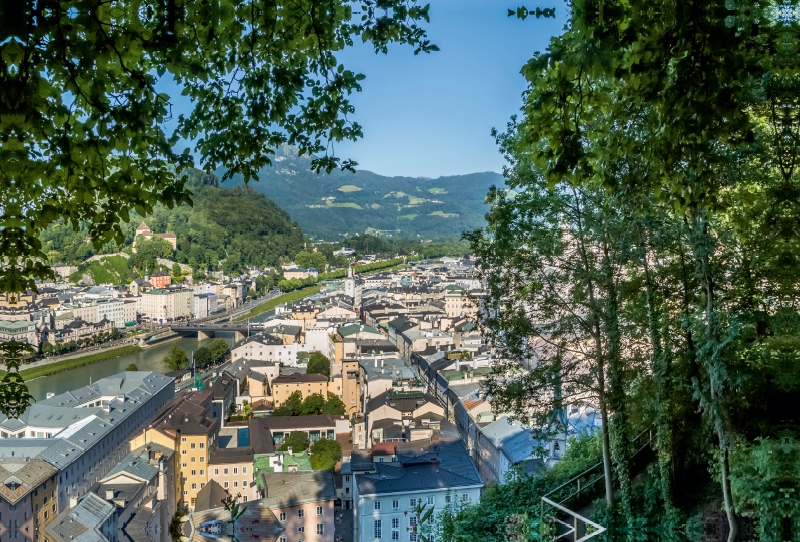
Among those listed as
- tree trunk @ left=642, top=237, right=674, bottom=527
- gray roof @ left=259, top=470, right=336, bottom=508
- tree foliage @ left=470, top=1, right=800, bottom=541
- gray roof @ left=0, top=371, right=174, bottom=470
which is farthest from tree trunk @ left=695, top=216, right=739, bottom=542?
gray roof @ left=0, top=371, right=174, bottom=470

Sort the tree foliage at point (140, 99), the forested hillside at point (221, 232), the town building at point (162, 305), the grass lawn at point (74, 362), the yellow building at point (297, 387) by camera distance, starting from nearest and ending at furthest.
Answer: the tree foliage at point (140, 99) < the yellow building at point (297, 387) < the grass lawn at point (74, 362) < the town building at point (162, 305) < the forested hillside at point (221, 232)

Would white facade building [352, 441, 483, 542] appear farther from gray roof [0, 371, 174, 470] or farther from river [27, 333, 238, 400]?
river [27, 333, 238, 400]

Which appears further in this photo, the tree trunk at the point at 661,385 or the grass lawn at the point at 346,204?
the grass lawn at the point at 346,204

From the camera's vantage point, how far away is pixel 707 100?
121cm

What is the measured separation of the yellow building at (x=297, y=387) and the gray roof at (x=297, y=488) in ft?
26.0

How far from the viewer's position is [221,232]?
5588cm

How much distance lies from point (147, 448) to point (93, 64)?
11.5 metres

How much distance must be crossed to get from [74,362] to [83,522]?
18185mm

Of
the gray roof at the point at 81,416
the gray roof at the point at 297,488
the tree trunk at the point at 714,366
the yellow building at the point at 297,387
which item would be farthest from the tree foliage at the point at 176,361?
the tree trunk at the point at 714,366

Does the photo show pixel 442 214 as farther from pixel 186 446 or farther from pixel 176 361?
pixel 186 446

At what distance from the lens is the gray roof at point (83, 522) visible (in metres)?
7.73

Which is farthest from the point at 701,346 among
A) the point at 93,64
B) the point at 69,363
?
the point at 69,363

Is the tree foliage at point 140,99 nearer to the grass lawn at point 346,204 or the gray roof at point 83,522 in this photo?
the gray roof at point 83,522

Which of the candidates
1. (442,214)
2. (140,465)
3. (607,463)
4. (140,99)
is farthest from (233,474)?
→ (442,214)
